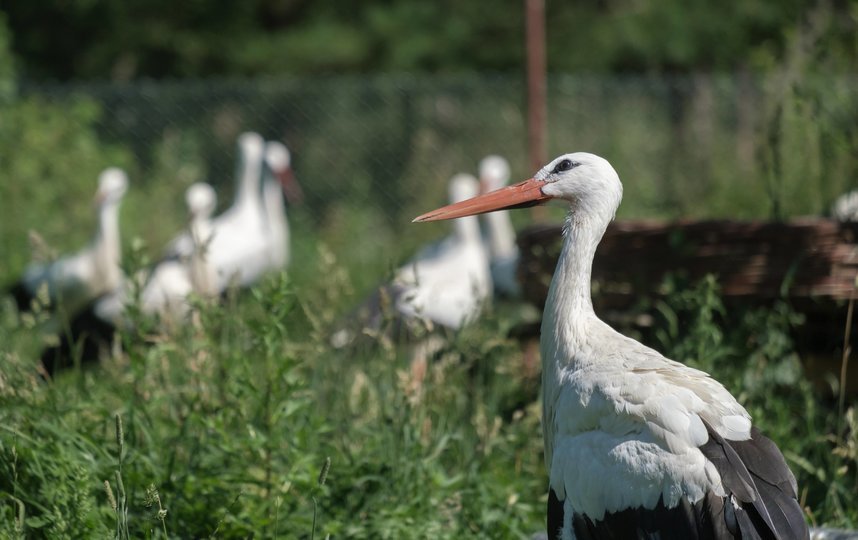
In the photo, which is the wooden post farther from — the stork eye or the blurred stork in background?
the stork eye

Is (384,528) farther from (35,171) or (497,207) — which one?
(35,171)

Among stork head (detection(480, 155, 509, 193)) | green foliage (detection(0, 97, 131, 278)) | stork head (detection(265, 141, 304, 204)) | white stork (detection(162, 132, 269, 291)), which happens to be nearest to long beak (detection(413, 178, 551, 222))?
white stork (detection(162, 132, 269, 291))

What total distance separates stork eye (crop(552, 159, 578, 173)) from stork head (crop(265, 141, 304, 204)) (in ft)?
21.5

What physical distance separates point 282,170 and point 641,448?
7.32 metres

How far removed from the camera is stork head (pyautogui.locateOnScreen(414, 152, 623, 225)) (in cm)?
332

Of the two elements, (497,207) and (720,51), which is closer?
(497,207)

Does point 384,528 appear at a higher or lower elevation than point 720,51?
lower

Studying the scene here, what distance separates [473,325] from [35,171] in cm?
623

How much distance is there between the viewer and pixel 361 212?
10227mm

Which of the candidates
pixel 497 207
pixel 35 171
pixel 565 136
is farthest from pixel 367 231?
pixel 497 207

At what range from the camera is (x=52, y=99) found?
9883mm

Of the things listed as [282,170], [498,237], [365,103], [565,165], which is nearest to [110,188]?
[282,170]

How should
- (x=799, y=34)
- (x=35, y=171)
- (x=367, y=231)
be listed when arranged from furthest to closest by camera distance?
(x=367, y=231) < (x=35, y=171) < (x=799, y=34)

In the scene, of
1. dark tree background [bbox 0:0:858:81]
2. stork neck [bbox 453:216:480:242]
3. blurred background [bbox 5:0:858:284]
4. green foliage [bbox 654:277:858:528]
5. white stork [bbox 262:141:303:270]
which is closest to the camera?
green foliage [bbox 654:277:858:528]
